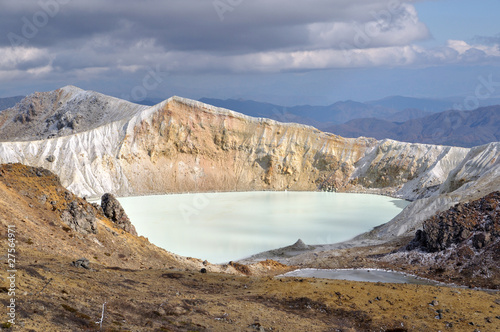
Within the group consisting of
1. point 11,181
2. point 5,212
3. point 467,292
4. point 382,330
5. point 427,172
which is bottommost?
point 382,330

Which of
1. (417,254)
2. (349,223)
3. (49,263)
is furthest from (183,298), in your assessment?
(349,223)

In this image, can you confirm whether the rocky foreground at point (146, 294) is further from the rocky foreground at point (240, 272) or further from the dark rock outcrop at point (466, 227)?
the dark rock outcrop at point (466, 227)

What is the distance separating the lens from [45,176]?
3278 centimetres

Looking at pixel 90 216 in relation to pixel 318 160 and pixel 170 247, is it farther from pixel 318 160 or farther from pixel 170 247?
pixel 318 160

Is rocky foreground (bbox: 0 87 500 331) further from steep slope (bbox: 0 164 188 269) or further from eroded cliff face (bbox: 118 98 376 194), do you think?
eroded cliff face (bbox: 118 98 376 194)

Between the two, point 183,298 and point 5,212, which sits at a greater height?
point 5,212

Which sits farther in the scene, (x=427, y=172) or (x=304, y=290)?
(x=427, y=172)

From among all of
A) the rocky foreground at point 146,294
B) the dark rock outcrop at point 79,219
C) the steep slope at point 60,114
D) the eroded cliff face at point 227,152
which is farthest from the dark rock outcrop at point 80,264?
the steep slope at point 60,114

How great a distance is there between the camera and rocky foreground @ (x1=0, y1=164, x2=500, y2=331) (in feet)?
55.7

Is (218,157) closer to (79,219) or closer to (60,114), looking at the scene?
(60,114)

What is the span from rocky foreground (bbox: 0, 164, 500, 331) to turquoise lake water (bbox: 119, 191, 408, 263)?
13.7m

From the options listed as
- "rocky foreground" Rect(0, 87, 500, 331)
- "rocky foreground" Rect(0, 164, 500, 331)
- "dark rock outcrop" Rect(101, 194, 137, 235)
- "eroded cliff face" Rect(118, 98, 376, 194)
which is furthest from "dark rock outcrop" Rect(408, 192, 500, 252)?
"eroded cliff face" Rect(118, 98, 376, 194)

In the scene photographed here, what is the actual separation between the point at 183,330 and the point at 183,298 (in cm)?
420

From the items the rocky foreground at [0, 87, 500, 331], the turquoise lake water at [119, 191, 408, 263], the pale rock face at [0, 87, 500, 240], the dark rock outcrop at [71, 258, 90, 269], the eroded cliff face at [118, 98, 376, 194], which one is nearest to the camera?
the rocky foreground at [0, 87, 500, 331]
